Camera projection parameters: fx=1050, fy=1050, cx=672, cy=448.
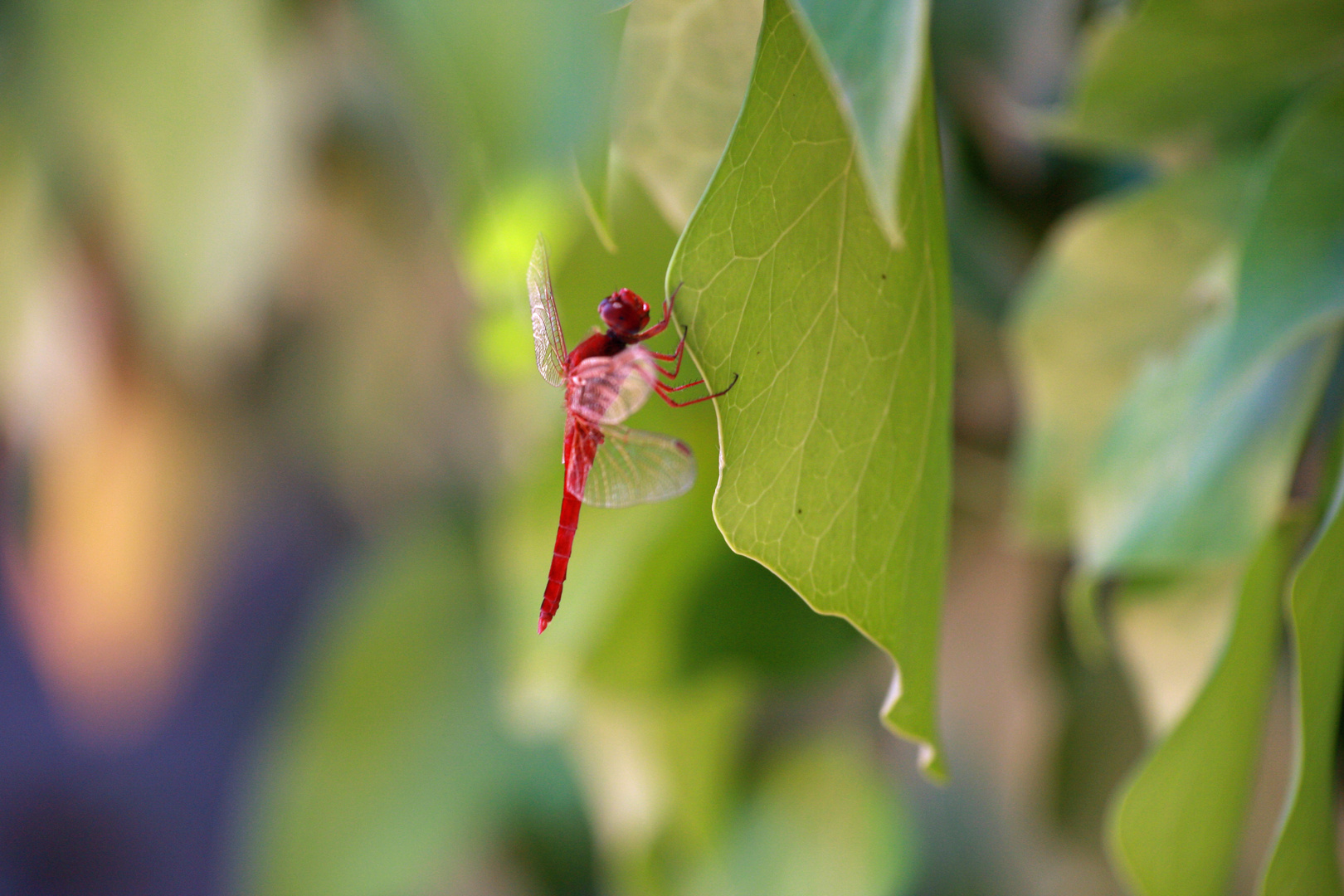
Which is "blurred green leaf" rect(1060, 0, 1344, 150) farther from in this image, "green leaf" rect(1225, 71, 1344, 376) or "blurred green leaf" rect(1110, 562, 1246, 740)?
"blurred green leaf" rect(1110, 562, 1246, 740)

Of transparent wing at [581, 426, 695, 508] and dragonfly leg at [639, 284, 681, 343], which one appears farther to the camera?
transparent wing at [581, 426, 695, 508]

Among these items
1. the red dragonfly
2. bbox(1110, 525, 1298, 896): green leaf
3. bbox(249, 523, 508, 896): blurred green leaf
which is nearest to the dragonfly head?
the red dragonfly

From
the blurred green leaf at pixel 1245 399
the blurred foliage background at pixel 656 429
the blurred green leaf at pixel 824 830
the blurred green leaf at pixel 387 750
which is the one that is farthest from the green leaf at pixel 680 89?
the blurred green leaf at pixel 387 750

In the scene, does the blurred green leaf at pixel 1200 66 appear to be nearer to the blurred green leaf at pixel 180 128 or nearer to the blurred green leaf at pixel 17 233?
the blurred green leaf at pixel 180 128

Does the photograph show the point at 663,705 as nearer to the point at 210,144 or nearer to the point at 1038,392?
the point at 1038,392

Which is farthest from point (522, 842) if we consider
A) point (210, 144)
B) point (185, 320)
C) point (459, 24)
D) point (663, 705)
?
point (459, 24)

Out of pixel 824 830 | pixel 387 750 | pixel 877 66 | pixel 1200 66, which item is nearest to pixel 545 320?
pixel 877 66
